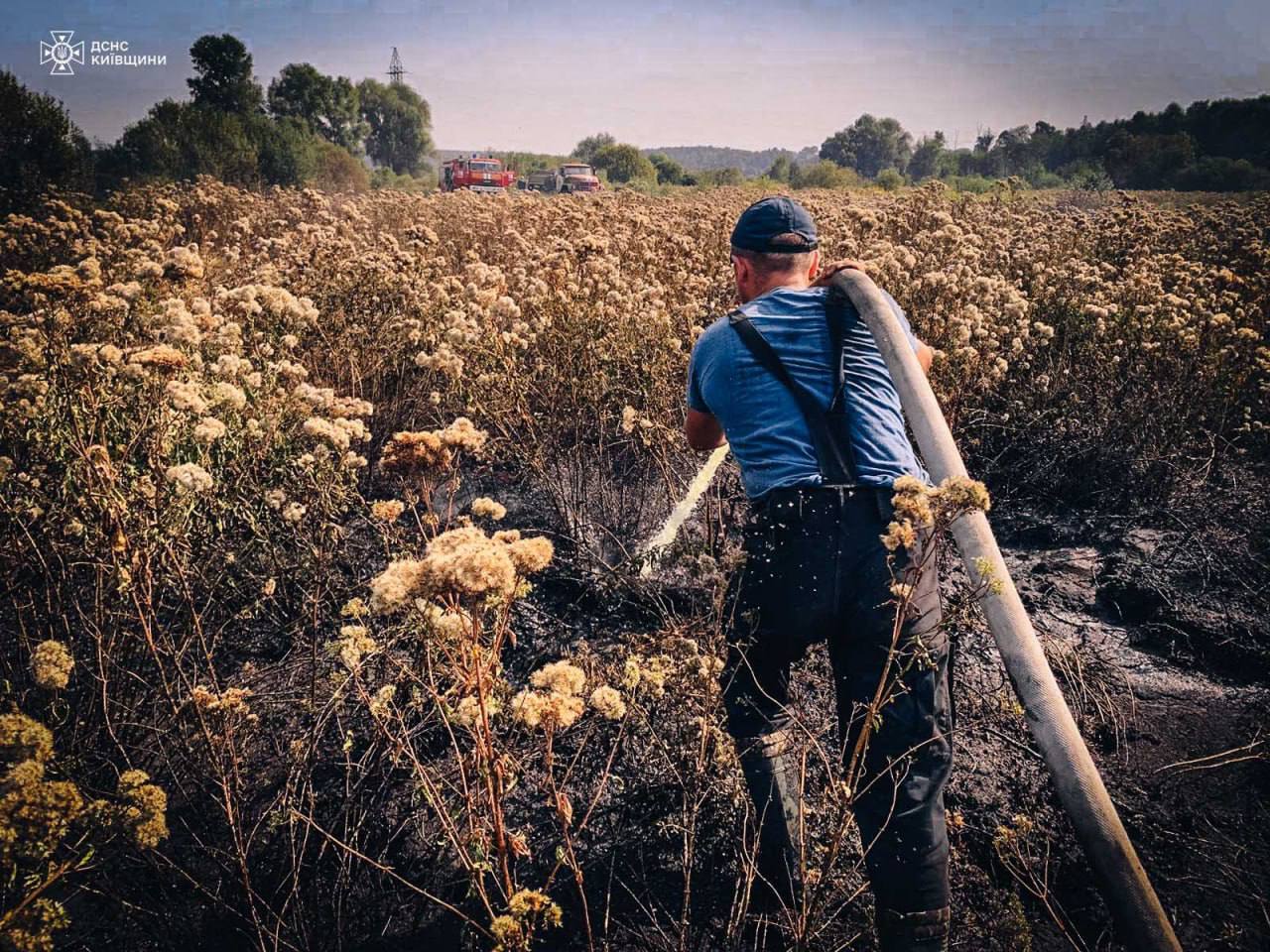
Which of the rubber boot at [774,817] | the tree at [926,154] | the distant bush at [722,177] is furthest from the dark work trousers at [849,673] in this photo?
the tree at [926,154]

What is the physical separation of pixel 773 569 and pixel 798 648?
28 cm

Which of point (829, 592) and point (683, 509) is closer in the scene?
point (829, 592)

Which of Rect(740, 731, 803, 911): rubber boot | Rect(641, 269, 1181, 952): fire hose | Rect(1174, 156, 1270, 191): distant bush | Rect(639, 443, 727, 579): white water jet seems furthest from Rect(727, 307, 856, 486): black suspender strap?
Rect(1174, 156, 1270, 191): distant bush

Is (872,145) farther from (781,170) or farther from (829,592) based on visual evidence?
(829,592)

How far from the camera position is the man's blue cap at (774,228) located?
260 centimetres

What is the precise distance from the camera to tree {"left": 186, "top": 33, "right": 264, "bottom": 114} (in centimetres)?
Answer: 4856

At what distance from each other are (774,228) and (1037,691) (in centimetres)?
169

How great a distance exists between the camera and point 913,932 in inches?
74.7

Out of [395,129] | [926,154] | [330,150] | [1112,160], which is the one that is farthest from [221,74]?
[926,154]

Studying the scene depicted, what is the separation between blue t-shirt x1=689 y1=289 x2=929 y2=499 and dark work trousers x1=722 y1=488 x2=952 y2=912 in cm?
10

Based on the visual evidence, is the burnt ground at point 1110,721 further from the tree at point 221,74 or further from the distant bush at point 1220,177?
the tree at point 221,74

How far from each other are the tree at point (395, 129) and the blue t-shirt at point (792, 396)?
121 m

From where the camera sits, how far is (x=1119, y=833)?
1932mm

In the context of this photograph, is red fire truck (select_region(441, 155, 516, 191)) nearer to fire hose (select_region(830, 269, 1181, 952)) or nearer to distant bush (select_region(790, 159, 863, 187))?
distant bush (select_region(790, 159, 863, 187))
